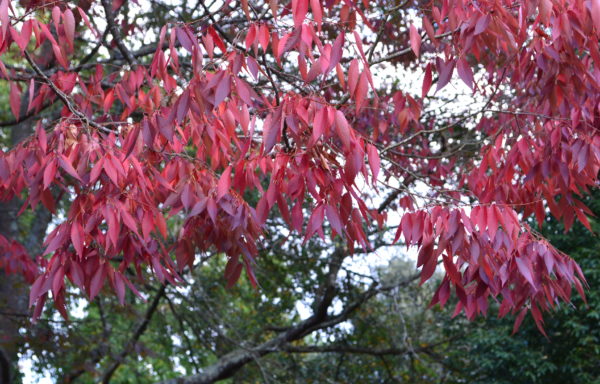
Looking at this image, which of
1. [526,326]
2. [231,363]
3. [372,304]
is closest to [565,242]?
[526,326]

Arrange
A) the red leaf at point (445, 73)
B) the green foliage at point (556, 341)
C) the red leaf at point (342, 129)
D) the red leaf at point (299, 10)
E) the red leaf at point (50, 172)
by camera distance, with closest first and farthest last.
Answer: the red leaf at point (342, 129) → the red leaf at point (299, 10) → the red leaf at point (50, 172) → the red leaf at point (445, 73) → the green foliage at point (556, 341)

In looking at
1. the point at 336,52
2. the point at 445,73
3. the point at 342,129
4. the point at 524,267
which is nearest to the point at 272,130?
the point at 342,129

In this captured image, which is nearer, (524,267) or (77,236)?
(77,236)

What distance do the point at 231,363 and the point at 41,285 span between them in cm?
455

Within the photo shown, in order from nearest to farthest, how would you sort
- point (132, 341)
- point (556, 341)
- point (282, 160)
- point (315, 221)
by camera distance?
point (315, 221), point (282, 160), point (132, 341), point (556, 341)

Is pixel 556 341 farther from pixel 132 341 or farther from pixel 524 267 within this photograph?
pixel 524 267

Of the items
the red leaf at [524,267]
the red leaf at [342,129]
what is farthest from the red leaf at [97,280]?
the red leaf at [524,267]

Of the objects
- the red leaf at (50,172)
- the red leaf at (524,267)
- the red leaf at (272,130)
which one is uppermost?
the red leaf at (50,172)

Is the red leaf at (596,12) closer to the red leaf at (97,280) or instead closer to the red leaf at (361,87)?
the red leaf at (361,87)

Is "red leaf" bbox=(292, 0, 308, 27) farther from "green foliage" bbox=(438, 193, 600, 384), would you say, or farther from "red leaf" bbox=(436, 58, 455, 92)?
"green foliage" bbox=(438, 193, 600, 384)

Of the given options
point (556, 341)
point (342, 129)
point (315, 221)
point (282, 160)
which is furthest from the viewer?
point (556, 341)

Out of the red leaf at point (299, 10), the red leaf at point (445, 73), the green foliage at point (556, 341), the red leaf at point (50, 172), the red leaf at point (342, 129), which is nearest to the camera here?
the red leaf at point (342, 129)

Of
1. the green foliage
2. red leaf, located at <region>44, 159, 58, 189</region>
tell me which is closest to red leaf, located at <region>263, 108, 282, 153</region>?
red leaf, located at <region>44, 159, 58, 189</region>

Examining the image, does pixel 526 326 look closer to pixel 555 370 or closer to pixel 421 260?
pixel 555 370
